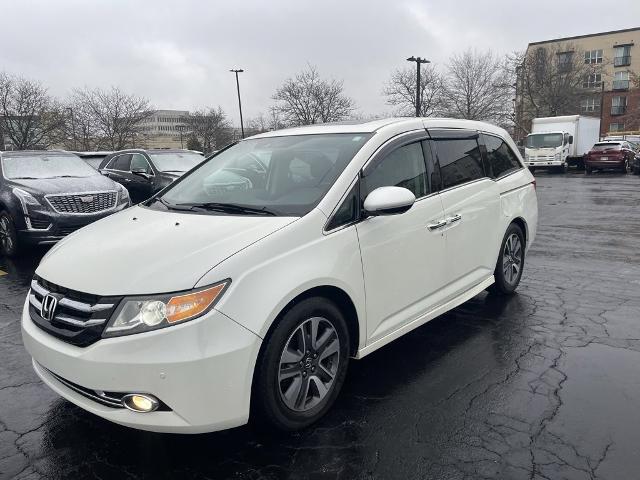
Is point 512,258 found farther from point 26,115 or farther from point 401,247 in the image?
point 26,115

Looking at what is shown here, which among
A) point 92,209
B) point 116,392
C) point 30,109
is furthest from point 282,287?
point 30,109

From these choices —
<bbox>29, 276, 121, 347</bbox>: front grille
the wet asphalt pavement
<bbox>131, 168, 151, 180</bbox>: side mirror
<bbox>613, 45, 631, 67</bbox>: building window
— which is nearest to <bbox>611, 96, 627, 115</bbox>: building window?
<bbox>613, 45, 631, 67</bbox>: building window

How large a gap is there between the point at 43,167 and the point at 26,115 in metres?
30.3

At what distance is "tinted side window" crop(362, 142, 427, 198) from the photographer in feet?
10.6

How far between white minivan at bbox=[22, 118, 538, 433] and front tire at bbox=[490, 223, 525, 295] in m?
0.70

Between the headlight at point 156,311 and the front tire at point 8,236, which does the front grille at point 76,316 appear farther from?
the front tire at point 8,236

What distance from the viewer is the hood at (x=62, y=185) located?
7.22m

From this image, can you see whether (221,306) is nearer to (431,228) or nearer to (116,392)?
(116,392)

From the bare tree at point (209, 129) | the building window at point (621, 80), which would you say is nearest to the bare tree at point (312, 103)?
the bare tree at point (209, 129)

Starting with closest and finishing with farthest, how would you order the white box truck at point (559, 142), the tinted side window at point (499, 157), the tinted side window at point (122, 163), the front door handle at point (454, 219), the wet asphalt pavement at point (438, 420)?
the wet asphalt pavement at point (438, 420) < the front door handle at point (454, 219) < the tinted side window at point (499, 157) < the tinted side window at point (122, 163) < the white box truck at point (559, 142)

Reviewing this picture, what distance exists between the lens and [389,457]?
→ 252cm

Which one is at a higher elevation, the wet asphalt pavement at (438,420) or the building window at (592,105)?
the building window at (592,105)

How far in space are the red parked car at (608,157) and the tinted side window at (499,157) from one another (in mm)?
24857

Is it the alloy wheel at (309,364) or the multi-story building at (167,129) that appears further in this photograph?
the multi-story building at (167,129)
